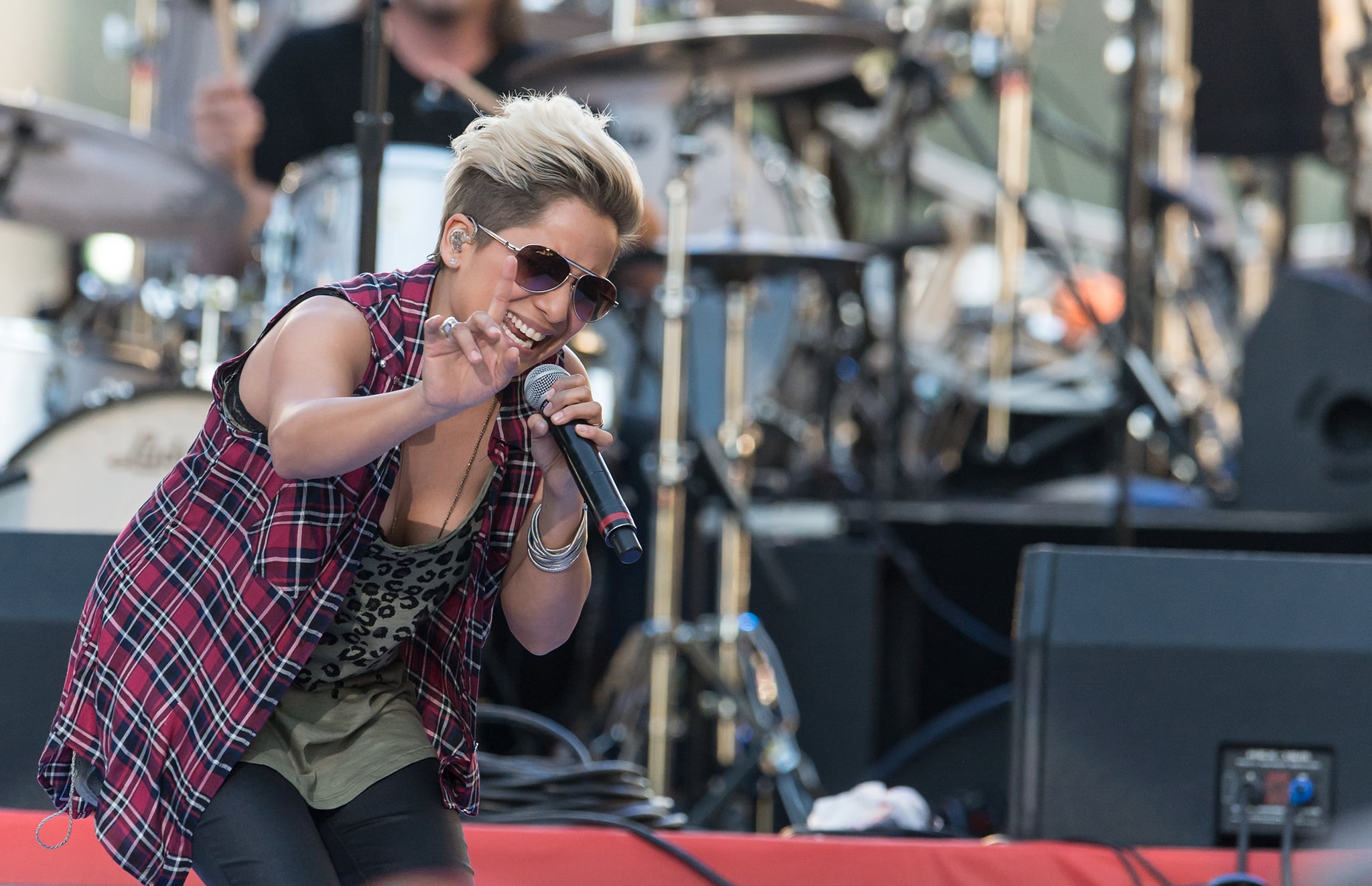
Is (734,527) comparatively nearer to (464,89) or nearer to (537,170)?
(464,89)

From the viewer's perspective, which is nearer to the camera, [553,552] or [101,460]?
[553,552]

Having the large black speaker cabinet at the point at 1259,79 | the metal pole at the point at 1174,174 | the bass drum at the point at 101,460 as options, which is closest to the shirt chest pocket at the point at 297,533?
the bass drum at the point at 101,460

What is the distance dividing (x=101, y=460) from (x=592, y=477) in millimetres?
1785

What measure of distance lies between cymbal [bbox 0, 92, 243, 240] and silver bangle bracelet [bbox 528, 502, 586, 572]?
83.9 inches

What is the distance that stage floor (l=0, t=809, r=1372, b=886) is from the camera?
6.91ft

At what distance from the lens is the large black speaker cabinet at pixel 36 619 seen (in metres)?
2.11

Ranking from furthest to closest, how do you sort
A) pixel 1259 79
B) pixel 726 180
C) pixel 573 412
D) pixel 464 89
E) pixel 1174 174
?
pixel 1174 174
pixel 726 180
pixel 1259 79
pixel 464 89
pixel 573 412

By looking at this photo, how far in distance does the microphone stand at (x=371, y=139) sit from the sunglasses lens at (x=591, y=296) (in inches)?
39.7

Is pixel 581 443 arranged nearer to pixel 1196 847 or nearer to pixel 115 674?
pixel 115 674

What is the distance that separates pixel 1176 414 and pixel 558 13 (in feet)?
9.36

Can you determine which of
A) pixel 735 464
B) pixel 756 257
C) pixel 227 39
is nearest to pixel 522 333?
pixel 756 257

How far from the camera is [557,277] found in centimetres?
154

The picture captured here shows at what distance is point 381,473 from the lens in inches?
63.3

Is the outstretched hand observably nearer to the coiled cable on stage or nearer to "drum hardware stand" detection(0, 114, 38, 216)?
the coiled cable on stage
